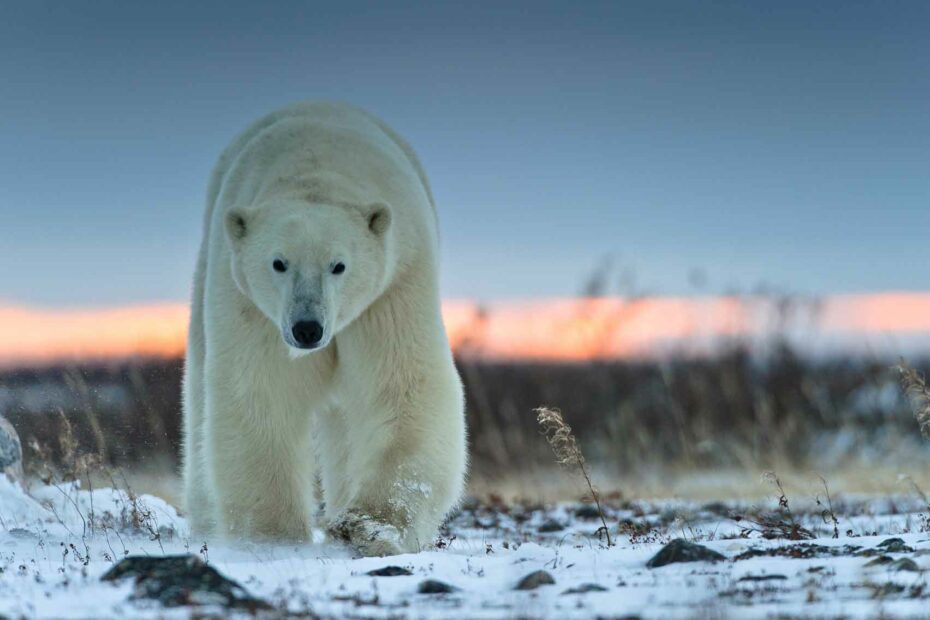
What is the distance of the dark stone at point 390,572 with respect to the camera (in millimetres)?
4984

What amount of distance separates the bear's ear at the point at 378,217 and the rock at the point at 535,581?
2004 mm

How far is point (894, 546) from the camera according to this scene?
5258 mm

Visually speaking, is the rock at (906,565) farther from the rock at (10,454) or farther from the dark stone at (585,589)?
the rock at (10,454)

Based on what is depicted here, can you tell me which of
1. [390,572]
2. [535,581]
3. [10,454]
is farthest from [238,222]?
[10,454]

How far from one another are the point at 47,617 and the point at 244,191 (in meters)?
3.03

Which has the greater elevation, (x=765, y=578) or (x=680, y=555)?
(x=680, y=555)

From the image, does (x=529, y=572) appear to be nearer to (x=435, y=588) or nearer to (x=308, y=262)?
(x=435, y=588)

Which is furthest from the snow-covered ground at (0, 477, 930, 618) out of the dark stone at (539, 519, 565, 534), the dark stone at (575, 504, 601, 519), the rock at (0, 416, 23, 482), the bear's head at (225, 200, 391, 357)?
the dark stone at (575, 504, 601, 519)

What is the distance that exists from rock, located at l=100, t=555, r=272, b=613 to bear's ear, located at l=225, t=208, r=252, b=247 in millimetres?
1917

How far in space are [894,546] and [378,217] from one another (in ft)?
9.09

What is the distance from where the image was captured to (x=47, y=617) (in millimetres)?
4082

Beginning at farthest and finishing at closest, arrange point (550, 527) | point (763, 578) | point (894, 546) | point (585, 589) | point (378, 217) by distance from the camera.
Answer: point (550, 527)
point (378, 217)
point (894, 546)
point (763, 578)
point (585, 589)

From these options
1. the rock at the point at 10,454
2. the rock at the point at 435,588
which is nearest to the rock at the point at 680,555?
the rock at the point at 435,588

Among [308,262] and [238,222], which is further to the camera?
[238,222]
